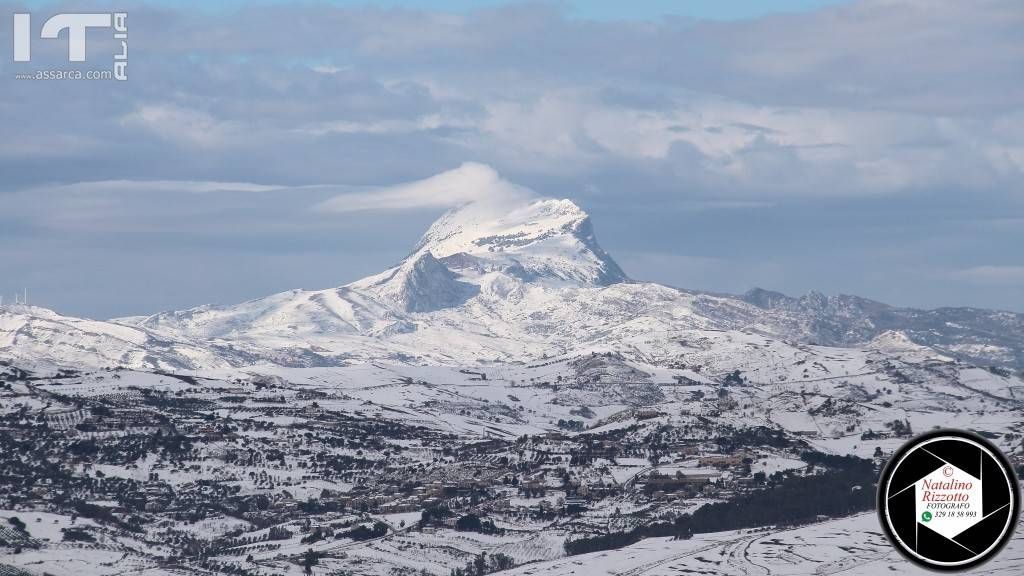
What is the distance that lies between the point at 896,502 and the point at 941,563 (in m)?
2.94

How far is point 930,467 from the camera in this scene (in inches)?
3024

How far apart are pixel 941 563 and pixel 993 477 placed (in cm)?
388

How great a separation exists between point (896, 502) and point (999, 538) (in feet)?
13.6

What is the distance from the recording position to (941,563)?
248 ft

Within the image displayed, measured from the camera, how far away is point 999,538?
246 ft

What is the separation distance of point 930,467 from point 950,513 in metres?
1.98

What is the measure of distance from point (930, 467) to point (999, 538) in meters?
3.81

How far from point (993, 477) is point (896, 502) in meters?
3.83

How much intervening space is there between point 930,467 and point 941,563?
377cm

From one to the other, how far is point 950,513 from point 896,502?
216cm

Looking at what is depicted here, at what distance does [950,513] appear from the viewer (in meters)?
76.9
